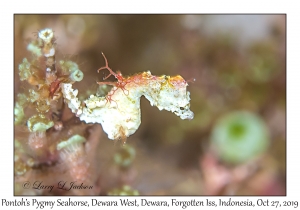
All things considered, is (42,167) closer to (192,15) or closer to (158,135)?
(158,135)

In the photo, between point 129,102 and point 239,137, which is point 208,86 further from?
point 129,102

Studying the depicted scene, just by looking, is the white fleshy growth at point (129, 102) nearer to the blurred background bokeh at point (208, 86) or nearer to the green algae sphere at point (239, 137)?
the blurred background bokeh at point (208, 86)

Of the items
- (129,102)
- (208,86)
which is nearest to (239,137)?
(208,86)

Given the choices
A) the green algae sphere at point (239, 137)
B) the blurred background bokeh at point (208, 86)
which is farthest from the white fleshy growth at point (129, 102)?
the green algae sphere at point (239, 137)

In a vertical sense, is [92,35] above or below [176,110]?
above

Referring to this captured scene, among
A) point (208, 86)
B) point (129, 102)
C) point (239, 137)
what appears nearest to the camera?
point (129, 102)

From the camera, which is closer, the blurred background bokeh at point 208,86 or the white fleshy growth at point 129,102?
the white fleshy growth at point 129,102

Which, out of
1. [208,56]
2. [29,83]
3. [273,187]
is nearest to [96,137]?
[29,83]
